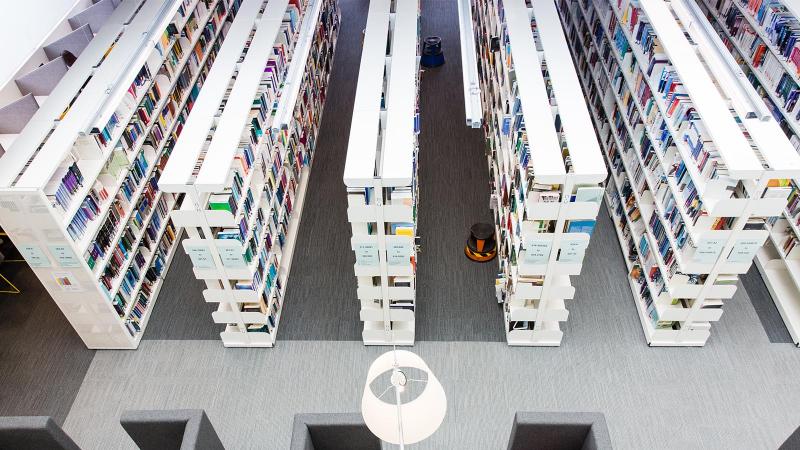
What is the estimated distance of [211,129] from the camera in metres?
4.63

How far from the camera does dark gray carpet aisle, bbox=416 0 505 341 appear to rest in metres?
5.41

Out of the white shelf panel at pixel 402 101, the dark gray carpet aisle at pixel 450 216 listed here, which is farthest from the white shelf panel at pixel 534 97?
the dark gray carpet aisle at pixel 450 216

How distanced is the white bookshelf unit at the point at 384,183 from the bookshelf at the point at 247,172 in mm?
590

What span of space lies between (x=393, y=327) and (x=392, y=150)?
5.53ft

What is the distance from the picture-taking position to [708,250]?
430cm

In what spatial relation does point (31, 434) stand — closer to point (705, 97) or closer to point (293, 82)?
point (293, 82)

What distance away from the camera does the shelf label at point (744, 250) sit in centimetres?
421

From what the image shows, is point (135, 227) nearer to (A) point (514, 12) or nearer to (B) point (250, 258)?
(B) point (250, 258)

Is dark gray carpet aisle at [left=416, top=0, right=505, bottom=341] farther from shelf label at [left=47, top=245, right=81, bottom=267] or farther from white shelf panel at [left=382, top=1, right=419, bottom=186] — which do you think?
shelf label at [left=47, top=245, right=81, bottom=267]

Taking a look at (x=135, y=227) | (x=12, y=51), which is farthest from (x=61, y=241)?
(x=12, y=51)

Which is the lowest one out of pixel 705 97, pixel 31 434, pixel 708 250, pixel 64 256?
pixel 31 434

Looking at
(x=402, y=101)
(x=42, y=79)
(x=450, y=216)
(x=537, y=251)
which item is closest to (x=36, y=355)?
(x=42, y=79)

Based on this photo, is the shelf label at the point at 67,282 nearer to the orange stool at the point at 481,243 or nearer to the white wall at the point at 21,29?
the white wall at the point at 21,29

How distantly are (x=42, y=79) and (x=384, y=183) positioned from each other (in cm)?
318
